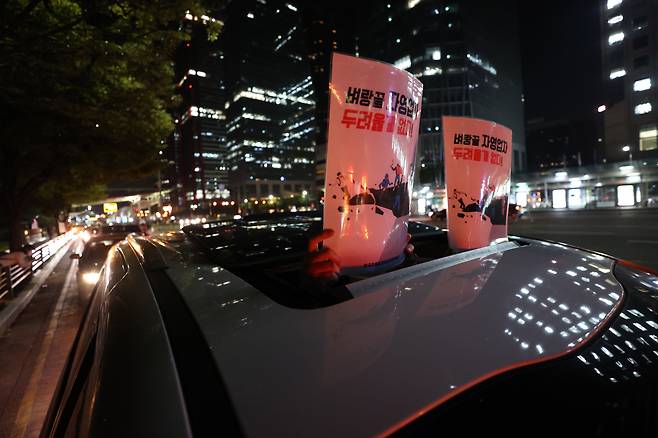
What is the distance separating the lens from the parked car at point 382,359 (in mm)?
794

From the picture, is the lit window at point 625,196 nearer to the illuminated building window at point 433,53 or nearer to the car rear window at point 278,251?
the illuminated building window at point 433,53

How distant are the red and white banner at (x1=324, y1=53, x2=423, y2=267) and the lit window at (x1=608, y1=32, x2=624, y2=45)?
74715 millimetres

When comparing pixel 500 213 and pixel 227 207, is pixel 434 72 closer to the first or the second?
pixel 227 207

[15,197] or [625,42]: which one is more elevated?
[625,42]

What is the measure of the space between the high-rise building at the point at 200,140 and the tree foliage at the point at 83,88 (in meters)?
116

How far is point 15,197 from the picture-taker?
11.6 meters

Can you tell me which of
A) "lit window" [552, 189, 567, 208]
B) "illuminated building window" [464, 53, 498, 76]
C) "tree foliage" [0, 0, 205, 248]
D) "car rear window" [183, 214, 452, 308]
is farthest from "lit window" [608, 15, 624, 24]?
"car rear window" [183, 214, 452, 308]

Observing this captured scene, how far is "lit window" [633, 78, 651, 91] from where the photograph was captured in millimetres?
51747

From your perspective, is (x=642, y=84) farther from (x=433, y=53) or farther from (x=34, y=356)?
(x=34, y=356)

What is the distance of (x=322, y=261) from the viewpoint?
1.65 m

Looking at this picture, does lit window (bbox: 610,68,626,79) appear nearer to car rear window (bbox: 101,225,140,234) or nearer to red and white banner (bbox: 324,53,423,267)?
car rear window (bbox: 101,225,140,234)

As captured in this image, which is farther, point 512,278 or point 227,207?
point 227,207

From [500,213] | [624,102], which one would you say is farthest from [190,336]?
[624,102]

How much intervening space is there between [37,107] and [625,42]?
241 feet
